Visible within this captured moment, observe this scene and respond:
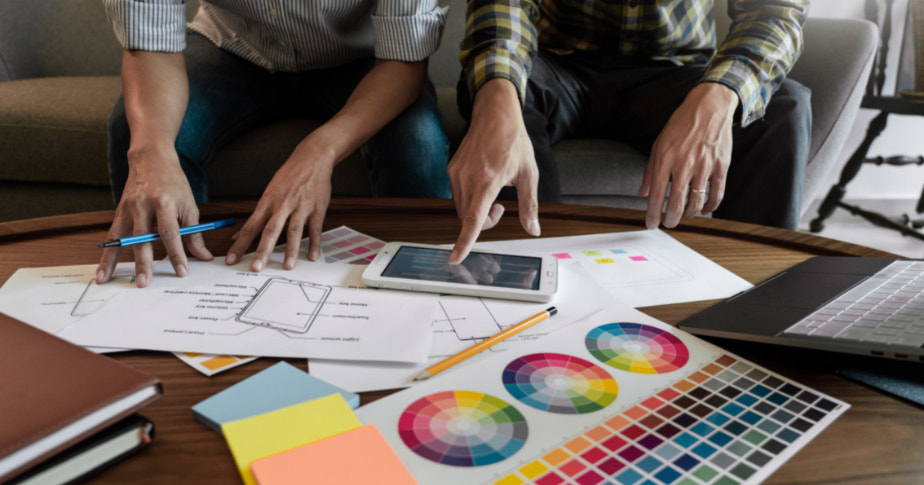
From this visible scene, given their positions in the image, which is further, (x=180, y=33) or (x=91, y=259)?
(x=180, y=33)

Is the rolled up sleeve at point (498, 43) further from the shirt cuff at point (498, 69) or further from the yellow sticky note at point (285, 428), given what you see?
the yellow sticky note at point (285, 428)

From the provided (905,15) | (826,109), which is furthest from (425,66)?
(905,15)

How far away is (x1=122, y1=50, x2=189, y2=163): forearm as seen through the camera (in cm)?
79

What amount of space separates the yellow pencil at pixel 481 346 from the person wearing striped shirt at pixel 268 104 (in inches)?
10.1

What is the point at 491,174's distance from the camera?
63 centimetres

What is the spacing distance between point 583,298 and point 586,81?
2.58 feet

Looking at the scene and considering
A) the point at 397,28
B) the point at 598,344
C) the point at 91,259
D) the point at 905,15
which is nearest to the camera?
the point at 598,344

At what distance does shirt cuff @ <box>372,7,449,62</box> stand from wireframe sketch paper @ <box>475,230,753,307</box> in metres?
0.42

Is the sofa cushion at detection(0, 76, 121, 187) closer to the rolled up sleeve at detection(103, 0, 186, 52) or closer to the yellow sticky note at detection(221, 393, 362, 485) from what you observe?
the rolled up sleeve at detection(103, 0, 186, 52)

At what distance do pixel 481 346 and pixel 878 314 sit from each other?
11.9 inches

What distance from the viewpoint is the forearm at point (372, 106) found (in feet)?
2.66

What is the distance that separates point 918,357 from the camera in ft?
1.19

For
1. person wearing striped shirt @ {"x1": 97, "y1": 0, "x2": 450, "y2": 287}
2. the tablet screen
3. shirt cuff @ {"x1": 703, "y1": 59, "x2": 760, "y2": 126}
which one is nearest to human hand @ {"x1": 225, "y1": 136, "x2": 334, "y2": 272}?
person wearing striped shirt @ {"x1": 97, "y1": 0, "x2": 450, "y2": 287}

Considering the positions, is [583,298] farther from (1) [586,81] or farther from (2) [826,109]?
(2) [826,109]
